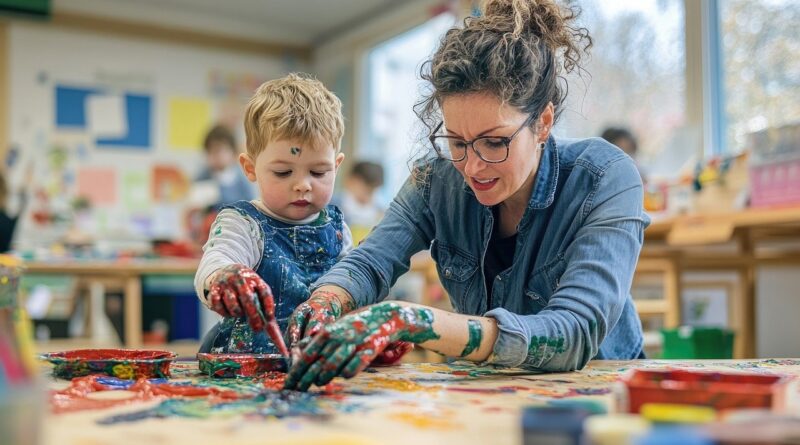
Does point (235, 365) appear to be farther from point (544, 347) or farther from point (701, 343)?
point (701, 343)

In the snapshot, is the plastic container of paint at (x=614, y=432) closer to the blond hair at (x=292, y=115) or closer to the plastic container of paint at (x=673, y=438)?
the plastic container of paint at (x=673, y=438)

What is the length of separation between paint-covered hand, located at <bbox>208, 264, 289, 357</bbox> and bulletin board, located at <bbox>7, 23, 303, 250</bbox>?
5.03 m

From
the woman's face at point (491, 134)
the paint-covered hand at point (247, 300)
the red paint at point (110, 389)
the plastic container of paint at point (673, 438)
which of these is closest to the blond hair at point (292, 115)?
the woman's face at point (491, 134)

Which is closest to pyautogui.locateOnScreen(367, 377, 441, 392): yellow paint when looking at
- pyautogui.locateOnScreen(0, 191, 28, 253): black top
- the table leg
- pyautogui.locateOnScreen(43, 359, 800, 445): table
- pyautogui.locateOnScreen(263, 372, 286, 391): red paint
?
pyautogui.locateOnScreen(43, 359, 800, 445): table

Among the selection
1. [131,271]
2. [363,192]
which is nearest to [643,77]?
[363,192]

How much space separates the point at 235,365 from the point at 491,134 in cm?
58

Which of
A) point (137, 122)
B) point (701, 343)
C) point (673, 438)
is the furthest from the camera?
point (137, 122)

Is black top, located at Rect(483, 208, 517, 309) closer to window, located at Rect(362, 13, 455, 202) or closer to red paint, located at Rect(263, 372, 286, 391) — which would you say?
red paint, located at Rect(263, 372, 286, 391)

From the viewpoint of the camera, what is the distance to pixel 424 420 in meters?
0.85

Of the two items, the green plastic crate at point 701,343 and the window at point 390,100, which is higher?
the window at point 390,100

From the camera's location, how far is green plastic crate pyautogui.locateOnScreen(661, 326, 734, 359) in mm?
2865

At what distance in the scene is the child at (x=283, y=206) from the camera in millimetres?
1548

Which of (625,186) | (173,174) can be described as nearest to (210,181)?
(173,174)

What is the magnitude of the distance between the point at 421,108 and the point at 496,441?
3.18 feet
